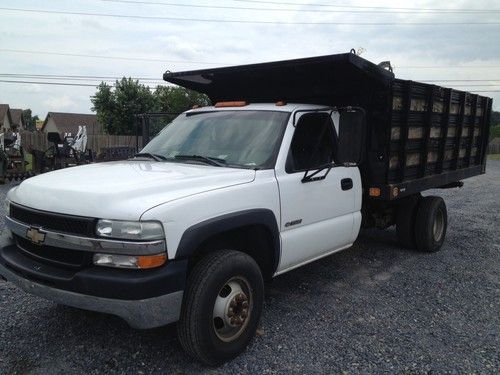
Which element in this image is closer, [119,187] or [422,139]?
[119,187]

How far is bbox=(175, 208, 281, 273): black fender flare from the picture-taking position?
312 centimetres

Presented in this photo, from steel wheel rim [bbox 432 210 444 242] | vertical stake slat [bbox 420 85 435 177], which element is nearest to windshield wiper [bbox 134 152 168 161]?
vertical stake slat [bbox 420 85 435 177]

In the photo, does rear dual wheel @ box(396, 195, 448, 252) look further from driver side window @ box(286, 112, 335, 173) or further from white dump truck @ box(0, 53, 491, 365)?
driver side window @ box(286, 112, 335, 173)

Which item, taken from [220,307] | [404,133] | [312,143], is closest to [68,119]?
[404,133]

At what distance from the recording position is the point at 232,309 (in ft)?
11.5

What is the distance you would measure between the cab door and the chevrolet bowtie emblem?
6.18 feet

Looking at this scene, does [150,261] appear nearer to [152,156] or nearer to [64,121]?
[152,156]

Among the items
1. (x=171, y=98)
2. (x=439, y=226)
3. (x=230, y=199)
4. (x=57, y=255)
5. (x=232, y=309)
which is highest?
(x=171, y=98)

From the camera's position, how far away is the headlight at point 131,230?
2938 millimetres

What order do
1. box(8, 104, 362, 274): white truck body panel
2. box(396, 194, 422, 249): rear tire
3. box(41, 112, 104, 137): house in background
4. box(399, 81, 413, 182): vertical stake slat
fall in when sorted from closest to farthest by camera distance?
box(8, 104, 362, 274): white truck body panel
box(399, 81, 413, 182): vertical stake slat
box(396, 194, 422, 249): rear tire
box(41, 112, 104, 137): house in background

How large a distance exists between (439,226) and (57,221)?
18.3ft

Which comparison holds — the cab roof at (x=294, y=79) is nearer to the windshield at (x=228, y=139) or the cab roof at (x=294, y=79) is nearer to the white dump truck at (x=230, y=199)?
the white dump truck at (x=230, y=199)

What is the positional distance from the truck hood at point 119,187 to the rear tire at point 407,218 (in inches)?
138

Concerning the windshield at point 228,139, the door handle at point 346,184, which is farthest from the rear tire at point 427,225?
the windshield at point 228,139
